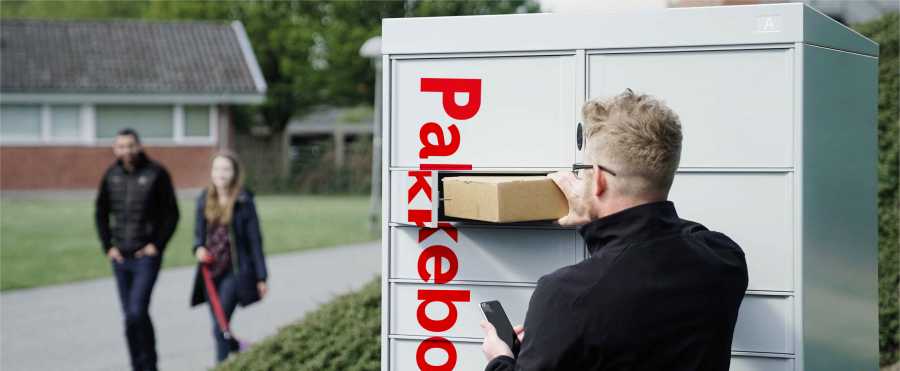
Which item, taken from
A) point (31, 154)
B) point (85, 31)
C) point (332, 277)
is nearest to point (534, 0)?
point (85, 31)

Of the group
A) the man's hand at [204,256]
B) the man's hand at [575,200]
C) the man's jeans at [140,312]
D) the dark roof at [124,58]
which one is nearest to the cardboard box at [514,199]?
the man's hand at [575,200]

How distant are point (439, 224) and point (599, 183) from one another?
1341 millimetres

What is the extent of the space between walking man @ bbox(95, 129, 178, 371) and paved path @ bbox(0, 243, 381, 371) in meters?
0.58

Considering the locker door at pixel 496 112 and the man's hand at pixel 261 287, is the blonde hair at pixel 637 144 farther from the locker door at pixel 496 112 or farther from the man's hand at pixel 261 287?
the man's hand at pixel 261 287

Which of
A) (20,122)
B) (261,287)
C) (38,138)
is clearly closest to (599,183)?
(261,287)

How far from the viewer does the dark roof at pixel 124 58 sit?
104ft

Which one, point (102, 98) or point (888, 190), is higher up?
point (102, 98)

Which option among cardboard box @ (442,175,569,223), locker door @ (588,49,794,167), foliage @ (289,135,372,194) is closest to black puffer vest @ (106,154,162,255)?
cardboard box @ (442,175,569,223)

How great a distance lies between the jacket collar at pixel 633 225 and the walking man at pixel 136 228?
5.59 meters

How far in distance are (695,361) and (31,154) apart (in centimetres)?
3171

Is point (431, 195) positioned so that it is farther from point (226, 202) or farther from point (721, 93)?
point (226, 202)

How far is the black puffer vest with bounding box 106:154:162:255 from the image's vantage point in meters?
7.64

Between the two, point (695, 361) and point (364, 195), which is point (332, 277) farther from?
point (364, 195)

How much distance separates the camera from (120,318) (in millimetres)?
10148
